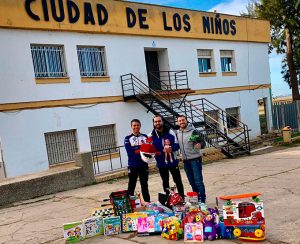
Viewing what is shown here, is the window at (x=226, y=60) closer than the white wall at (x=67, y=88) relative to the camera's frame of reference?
No

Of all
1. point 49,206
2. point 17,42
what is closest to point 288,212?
point 49,206

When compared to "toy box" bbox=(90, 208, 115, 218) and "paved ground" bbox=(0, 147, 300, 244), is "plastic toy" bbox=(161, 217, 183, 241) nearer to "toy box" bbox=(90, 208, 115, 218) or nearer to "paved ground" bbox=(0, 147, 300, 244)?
"paved ground" bbox=(0, 147, 300, 244)

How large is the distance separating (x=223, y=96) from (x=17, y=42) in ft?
37.9

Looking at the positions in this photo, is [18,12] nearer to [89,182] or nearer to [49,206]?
[89,182]

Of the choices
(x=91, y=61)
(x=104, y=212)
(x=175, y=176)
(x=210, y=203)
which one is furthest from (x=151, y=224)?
(x=91, y=61)

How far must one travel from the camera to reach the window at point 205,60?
19389 mm

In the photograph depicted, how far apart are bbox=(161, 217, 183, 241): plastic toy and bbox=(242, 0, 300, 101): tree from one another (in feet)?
82.9

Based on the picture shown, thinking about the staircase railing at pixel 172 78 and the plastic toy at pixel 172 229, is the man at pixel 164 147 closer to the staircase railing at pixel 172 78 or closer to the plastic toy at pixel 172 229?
the plastic toy at pixel 172 229

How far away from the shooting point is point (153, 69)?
18.0 m

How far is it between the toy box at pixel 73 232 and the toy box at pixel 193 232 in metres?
1.69

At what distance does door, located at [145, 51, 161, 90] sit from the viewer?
58.4ft

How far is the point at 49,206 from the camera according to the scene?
8758 mm

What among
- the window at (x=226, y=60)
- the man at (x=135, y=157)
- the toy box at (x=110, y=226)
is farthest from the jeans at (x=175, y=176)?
the window at (x=226, y=60)

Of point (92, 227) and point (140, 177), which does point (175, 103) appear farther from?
point (92, 227)
